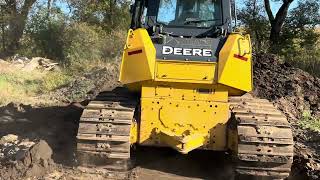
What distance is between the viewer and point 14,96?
15.5 metres

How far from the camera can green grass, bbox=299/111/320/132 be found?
11500 millimetres

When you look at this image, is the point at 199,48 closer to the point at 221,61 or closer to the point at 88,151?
the point at 221,61

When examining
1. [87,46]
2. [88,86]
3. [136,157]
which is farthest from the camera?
[87,46]

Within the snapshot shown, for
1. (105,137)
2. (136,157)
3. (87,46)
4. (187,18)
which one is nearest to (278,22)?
(87,46)

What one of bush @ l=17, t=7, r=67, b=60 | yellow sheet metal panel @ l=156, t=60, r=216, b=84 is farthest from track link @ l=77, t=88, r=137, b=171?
bush @ l=17, t=7, r=67, b=60

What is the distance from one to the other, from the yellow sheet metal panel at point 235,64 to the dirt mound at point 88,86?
292 inches

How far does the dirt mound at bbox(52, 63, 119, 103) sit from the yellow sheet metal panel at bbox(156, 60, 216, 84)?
712cm

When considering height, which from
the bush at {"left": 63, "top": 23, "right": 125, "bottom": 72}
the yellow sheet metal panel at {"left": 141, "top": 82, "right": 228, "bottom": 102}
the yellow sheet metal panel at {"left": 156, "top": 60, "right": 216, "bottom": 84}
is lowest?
the yellow sheet metal panel at {"left": 141, "top": 82, "right": 228, "bottom": 102}

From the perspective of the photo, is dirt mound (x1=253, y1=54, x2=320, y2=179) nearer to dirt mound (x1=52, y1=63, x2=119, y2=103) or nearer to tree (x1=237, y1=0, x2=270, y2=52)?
dirt mound (x1=52, y1=63, x2=119, y2=103)

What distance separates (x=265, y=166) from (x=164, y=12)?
2.89m

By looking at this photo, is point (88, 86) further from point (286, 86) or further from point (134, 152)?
point (134, 152)

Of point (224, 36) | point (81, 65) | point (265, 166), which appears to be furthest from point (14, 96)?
point (265, 166)

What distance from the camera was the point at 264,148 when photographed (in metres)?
6.93

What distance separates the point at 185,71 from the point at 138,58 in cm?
66
